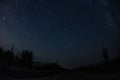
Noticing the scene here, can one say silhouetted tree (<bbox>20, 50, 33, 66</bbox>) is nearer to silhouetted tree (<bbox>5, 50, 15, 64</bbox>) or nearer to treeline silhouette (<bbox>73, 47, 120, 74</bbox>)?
silhouetted tree (<bbox>5, 50, 15, 64</bbox>)

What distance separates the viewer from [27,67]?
223 inches

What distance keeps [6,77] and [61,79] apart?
4.34ft

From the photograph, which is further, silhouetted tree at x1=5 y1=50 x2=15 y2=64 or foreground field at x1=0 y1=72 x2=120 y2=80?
silhouetted tree at x1=5 y1=50 x2=15 y2=64

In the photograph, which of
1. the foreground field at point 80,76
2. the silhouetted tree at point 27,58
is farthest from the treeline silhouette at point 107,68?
the silhouetted tree at point 27,58

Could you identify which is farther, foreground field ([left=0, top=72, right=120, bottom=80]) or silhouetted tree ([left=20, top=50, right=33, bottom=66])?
silhouetted tree ([left=20, top=50, right=33, bottom=66])

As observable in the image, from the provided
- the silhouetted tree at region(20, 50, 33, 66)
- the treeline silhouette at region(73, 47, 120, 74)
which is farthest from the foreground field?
the silhouetted tree at region(20, 50, 33, 66)

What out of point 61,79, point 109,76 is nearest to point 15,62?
point 61,79

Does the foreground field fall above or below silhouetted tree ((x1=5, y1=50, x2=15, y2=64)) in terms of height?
below

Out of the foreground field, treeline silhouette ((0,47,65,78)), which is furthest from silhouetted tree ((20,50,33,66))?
the foreground field

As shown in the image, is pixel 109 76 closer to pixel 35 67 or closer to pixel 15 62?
pixel 35 67

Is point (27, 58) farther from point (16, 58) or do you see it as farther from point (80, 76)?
point (80, 76)

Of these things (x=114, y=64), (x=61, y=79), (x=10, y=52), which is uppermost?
(x=10, y=52)

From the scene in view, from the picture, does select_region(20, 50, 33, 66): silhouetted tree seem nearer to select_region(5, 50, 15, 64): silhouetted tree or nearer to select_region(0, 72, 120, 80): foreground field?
select_region(5, 50, 15, 64): silhouetted tree

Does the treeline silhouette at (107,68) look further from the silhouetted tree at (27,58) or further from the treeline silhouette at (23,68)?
the silhouetted tree at (27,58)
